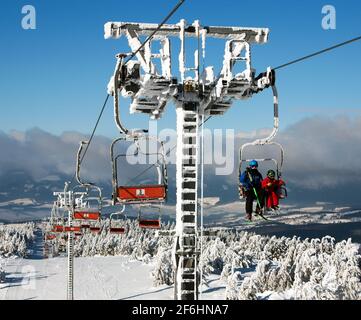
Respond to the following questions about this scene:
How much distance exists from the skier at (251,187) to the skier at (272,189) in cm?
14

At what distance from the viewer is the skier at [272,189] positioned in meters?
12.6

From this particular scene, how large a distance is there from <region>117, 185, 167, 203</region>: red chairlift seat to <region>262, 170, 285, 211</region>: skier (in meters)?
3.50

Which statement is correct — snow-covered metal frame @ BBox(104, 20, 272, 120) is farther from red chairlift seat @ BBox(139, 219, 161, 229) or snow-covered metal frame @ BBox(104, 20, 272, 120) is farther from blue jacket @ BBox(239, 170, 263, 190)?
red chairlift seat @ BBox(139, 219, 161, 229)

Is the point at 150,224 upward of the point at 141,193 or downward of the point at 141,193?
downward

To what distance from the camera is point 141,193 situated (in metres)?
15.0

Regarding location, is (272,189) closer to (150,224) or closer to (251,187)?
(251,187)

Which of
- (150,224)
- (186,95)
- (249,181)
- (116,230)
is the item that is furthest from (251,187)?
(116,230)

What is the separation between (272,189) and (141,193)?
403 centimetres

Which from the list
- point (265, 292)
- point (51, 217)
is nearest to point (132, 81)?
point (51, 217)

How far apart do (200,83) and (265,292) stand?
50.6 m

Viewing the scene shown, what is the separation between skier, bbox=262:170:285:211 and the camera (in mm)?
12551

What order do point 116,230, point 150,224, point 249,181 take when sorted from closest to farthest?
point 249,181
point 150,224
point 116,230

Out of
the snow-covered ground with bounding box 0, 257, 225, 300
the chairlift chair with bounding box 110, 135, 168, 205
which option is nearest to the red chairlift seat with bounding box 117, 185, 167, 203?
the chairlift chair with bounding box 110, 135, 168, 205
